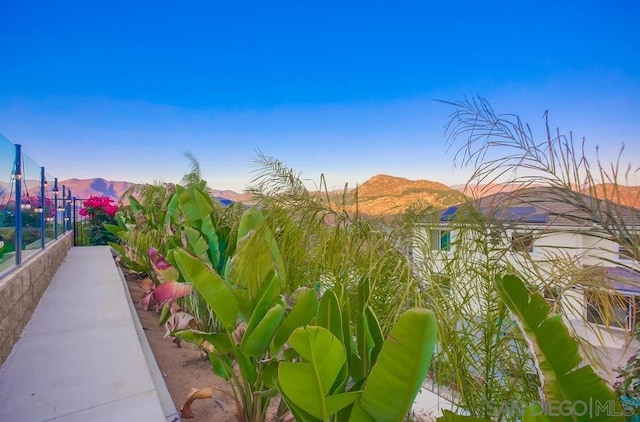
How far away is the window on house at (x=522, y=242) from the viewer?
1732 mm

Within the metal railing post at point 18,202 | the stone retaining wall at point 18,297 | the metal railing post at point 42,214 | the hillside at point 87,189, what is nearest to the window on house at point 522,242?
the stone retaining wall at point 18,297

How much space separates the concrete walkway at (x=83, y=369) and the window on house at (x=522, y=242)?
2.42 meters

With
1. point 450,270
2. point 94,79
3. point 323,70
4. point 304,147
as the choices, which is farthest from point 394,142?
point 94,79

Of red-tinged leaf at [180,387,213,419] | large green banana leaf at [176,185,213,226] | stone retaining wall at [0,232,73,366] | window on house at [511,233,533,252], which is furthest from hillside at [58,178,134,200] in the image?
window on house at [511,233,533,252]

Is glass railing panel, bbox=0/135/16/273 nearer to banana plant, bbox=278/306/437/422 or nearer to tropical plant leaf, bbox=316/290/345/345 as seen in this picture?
tropical plant leaf, bbox=316/290/345/345

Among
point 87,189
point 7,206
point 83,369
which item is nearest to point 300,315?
point 83,369

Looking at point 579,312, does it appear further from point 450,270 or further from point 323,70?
point 323,70

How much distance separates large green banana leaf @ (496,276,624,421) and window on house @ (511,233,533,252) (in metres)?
0.56

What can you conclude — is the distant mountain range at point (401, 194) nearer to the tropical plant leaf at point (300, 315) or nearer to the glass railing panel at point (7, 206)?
the glass railing panel at point (7, 206)

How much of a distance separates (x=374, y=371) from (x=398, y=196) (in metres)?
1.66

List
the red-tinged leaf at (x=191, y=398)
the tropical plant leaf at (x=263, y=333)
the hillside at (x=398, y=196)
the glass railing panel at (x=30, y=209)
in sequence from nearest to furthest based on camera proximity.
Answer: the tropical plant leaf at (x=263, y=333)
the hillside at (x=398, y=196)
the red-tinged leaf at (x=191, y=398)
the glass railing panel at (x=30, y=209)

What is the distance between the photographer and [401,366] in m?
1.26

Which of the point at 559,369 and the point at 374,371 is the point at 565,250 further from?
the point at 374,371

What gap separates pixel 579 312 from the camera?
5.36ft
